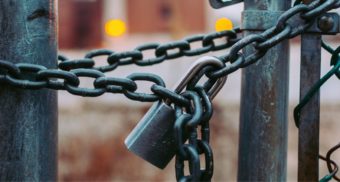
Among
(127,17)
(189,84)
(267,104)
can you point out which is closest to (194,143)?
(189,84)

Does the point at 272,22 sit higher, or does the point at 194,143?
the point at 272,22

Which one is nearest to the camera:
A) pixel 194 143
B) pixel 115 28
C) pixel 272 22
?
pixel 194 143

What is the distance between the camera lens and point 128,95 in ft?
3.60

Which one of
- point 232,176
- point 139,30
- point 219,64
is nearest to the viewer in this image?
point 219,64

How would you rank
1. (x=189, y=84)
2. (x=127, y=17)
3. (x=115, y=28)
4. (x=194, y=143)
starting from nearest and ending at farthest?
(x=194, y=143) < (x=189, y=84) < (x=115, y=28) < (x=127, y=17)

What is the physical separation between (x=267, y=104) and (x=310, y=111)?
0.08 meters

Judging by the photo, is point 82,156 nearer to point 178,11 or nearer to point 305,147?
point 305,147

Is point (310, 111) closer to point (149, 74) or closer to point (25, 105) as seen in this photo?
point (149, 74)

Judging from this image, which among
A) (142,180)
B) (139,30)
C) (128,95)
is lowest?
(142,180)

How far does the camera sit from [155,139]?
1079 mm

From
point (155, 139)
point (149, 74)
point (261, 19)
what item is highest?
point (261, 19)

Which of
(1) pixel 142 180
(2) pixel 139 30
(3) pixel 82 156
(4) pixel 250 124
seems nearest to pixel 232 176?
(1) pixel 142 180

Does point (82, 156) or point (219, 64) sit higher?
point (219, 64)

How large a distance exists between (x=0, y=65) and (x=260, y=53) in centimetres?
45
